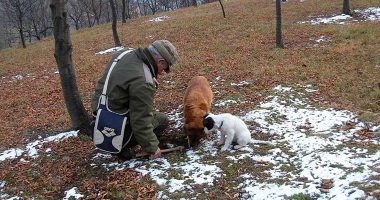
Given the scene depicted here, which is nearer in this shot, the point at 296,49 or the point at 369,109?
the point at 369,109

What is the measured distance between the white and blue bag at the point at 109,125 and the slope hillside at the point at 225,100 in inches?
22.5

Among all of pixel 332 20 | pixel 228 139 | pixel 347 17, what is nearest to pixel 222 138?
pixel 228 139

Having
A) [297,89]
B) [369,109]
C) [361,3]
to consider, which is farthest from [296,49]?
[361,3]

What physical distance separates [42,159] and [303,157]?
4717 mm

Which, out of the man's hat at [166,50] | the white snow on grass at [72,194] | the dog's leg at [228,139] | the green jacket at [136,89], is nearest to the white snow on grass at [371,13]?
the dog's leg at [228,139]

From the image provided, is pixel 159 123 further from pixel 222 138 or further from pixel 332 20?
pixel 332 20

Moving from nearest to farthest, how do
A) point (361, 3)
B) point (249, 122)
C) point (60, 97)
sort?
point (249, 122) → point (60, 97) → point (361, 3)

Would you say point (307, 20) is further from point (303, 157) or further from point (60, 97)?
point (303, 157)

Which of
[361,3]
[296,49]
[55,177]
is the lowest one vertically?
[55,177]

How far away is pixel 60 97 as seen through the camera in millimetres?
12102

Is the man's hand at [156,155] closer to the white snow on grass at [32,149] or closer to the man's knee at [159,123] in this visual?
the man's knee at [159,123]

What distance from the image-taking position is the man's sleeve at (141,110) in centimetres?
558

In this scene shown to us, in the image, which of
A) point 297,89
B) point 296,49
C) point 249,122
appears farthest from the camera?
point 296,49

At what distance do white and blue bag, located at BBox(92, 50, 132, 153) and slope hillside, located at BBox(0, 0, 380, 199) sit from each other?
571 millimetres
